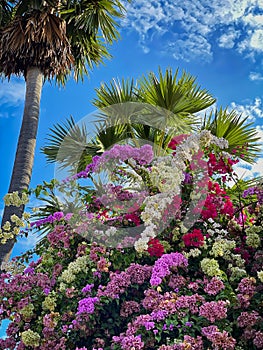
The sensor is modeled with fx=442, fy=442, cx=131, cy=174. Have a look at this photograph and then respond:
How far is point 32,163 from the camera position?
258 inches

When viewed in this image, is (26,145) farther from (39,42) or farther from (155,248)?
(155,248)

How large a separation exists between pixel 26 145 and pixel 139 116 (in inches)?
76.5

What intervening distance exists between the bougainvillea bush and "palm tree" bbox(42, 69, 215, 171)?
9.60 ft

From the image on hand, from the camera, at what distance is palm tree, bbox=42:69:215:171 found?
280 inches

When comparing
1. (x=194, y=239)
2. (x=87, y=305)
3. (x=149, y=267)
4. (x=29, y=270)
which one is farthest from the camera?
(x=29, y=270)

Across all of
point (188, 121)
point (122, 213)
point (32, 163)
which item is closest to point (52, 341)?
point (122, 213)

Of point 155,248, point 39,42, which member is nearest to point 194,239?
point 155,248

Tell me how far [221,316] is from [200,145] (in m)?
1.58

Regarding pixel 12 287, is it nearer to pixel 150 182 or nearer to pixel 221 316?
pixel 150 182

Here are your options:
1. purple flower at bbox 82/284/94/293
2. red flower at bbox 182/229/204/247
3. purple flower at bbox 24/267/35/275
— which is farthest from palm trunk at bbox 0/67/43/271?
red flower at bbox 182/229/204/247

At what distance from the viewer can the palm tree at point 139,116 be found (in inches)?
280

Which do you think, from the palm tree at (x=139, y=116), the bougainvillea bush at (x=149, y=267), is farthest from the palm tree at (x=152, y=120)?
the bougainvillea bush at (x=149, y=267)

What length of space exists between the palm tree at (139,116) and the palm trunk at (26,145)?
888mm

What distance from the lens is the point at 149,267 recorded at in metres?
3.22
